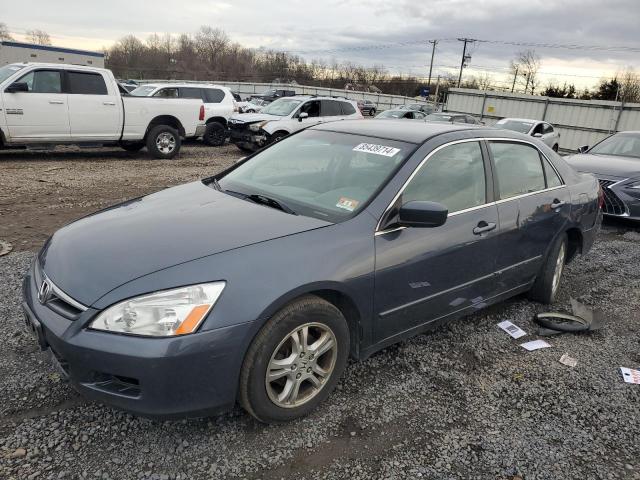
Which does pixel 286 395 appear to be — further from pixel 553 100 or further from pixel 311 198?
pixel 553 100

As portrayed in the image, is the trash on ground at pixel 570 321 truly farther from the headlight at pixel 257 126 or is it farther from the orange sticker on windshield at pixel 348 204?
the headlight at pixel 257 126

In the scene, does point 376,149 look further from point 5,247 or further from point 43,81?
point 43,81

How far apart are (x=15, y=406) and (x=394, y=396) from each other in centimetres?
218

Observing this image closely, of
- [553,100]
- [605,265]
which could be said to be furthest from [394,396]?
[553,100]

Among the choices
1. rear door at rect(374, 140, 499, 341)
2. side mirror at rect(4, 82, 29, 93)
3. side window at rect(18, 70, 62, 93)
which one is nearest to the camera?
rear door at rect(374, 140, 499, 341)

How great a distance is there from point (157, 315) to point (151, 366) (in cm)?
22

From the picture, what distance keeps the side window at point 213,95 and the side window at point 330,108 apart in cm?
335

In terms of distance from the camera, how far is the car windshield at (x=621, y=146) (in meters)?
8.60

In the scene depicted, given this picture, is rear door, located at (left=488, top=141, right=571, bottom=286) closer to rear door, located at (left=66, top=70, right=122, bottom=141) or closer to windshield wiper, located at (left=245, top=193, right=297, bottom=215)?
windshield wiper, located at (left=245, top=193, right=297, bottom=215)

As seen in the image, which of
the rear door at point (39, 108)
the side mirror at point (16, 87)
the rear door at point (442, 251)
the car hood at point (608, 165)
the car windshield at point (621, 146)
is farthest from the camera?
the rear door at point (39, 108)

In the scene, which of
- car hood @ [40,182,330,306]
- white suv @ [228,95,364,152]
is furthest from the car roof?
white suv @ [228,95,364,152]

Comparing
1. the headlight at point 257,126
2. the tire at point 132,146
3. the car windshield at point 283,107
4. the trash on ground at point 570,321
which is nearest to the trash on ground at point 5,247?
the trash on ground at point 570,321

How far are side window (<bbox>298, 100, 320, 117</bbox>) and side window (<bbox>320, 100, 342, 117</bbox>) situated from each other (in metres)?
0.12

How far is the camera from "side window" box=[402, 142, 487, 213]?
3113 mm
